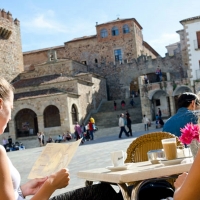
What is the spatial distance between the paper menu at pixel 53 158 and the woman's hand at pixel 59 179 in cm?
14

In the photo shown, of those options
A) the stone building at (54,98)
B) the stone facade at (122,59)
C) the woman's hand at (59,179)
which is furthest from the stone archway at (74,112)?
the woman's hand at (59,179)

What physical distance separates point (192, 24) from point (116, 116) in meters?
10.2

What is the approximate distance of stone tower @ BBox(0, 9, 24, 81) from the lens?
123 ft

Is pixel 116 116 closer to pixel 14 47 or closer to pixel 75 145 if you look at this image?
pixel 14 47

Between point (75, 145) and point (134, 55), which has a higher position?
point (134, 55)

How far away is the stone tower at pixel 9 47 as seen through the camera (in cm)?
3762

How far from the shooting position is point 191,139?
2852mm

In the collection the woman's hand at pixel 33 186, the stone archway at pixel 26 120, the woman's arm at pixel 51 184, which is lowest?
the woman's hand at pixel 33 186

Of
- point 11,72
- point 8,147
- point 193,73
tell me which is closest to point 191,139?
point 8,147

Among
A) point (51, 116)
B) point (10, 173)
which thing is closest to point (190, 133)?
point (10, 173)

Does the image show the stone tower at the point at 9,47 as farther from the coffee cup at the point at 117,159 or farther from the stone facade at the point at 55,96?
the coffee cup at the point at 117,159

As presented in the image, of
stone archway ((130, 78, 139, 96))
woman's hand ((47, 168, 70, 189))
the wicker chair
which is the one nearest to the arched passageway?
stone archway ((130, 78, 139, 96))

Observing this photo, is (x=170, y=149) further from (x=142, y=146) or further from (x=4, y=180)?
(x=4, y=180)

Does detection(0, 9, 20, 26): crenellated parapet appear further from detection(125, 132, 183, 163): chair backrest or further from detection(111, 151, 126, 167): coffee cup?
detection(111, 151, 126, 167): coffee cup
